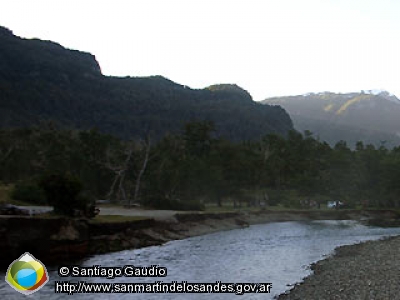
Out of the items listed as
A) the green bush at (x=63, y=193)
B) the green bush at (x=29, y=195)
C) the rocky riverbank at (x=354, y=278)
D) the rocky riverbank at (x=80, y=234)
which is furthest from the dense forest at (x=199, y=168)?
the rocky riverbank at (x=354, y=278)

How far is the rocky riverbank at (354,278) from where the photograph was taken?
2812 cm

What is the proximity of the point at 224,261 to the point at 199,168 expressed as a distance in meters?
64.8

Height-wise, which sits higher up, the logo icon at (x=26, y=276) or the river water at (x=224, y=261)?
the logo icon at (x=26, y=276)

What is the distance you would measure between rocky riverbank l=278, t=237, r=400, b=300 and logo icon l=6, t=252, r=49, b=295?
16458mm

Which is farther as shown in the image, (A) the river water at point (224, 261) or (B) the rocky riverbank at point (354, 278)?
(A) the river water at point (224, 261)

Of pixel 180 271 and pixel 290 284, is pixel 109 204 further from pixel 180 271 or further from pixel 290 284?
pixel 290 284

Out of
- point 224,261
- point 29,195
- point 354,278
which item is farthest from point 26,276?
point 29,195

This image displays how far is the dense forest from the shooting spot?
96.8 metres

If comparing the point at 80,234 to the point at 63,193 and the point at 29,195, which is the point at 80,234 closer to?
the point at 63,193

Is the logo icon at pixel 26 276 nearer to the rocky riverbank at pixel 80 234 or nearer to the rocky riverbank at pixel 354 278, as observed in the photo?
the rocky riverbank at pixel 80 234

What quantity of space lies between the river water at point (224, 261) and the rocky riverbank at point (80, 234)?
8.24 ft

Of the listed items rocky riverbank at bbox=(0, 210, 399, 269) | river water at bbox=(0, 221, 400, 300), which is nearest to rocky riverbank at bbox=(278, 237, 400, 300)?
river water at bbox=(0, 221, 400, 300)

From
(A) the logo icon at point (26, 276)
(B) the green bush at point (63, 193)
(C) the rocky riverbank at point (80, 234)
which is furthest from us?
(B) the green bush at point (63, 193)

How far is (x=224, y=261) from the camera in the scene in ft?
150
